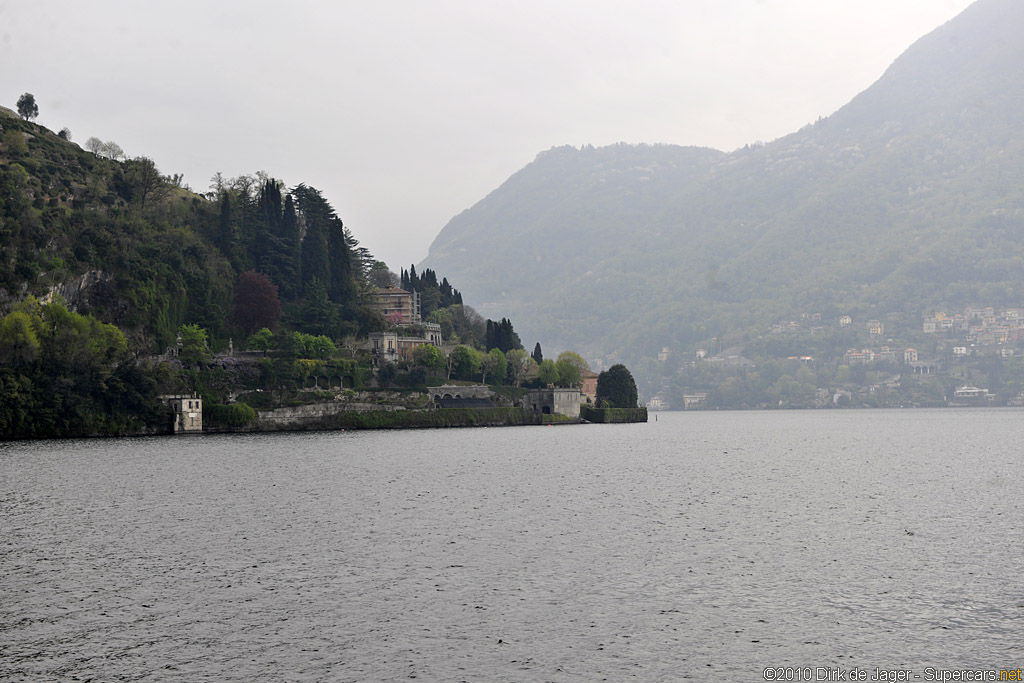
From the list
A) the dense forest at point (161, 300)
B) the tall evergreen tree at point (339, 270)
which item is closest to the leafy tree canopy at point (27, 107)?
the dense forest at point (161, 300)

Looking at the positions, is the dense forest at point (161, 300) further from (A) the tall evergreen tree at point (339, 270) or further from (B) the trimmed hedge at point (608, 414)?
(B) the trimmed hedge at point (608, 414)

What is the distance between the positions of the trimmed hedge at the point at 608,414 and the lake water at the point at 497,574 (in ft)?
323

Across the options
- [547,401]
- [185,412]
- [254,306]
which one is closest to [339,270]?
[254,306]

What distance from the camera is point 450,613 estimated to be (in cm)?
3127

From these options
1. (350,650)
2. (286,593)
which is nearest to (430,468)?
(286,593)

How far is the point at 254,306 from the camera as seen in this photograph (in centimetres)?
14762

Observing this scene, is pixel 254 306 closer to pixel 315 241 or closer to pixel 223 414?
pixel 315 241

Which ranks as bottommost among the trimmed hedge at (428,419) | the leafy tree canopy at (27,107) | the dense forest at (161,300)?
the trimmed hedge at (428,419)

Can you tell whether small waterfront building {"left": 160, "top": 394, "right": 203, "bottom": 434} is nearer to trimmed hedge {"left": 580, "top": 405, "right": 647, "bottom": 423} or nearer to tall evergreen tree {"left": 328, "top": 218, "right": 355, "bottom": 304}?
tall evergreen tree {"left": 328, "top": 218, "right": 355, "bottom": 304}

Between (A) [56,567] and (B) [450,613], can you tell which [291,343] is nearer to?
(A) [56,567]

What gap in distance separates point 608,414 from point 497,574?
5477 inches

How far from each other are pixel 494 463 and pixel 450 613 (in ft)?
177

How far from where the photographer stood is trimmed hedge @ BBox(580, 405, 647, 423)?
174 m

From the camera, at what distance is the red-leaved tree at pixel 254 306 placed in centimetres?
14750
